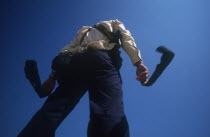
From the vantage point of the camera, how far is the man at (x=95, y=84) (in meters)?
1.51

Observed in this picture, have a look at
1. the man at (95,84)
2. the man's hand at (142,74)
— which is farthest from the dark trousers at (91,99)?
the man's hand at (142,74)

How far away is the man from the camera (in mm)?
1512

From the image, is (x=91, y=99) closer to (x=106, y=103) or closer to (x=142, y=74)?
(x=106, y=103)

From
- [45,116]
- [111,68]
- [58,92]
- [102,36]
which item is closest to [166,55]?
[111,68]

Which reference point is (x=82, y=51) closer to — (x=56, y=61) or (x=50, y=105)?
(x=56, y=61)

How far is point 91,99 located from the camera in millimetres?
1724

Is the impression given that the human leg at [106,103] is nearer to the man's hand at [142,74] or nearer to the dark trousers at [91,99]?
the dark trousers at [91,99]

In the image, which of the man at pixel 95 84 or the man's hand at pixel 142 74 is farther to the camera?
the man's hand at pixel 142 74

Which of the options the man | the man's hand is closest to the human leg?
the man

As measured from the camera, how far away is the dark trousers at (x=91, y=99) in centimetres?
150

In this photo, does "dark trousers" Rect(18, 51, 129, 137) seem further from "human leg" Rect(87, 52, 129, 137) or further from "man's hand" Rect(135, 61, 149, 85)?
"man's hand" Rect(135, 61, 149, 85)

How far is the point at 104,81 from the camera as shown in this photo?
179 centimetres

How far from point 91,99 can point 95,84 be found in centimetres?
16

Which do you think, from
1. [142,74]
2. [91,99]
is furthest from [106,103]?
[142,74]
